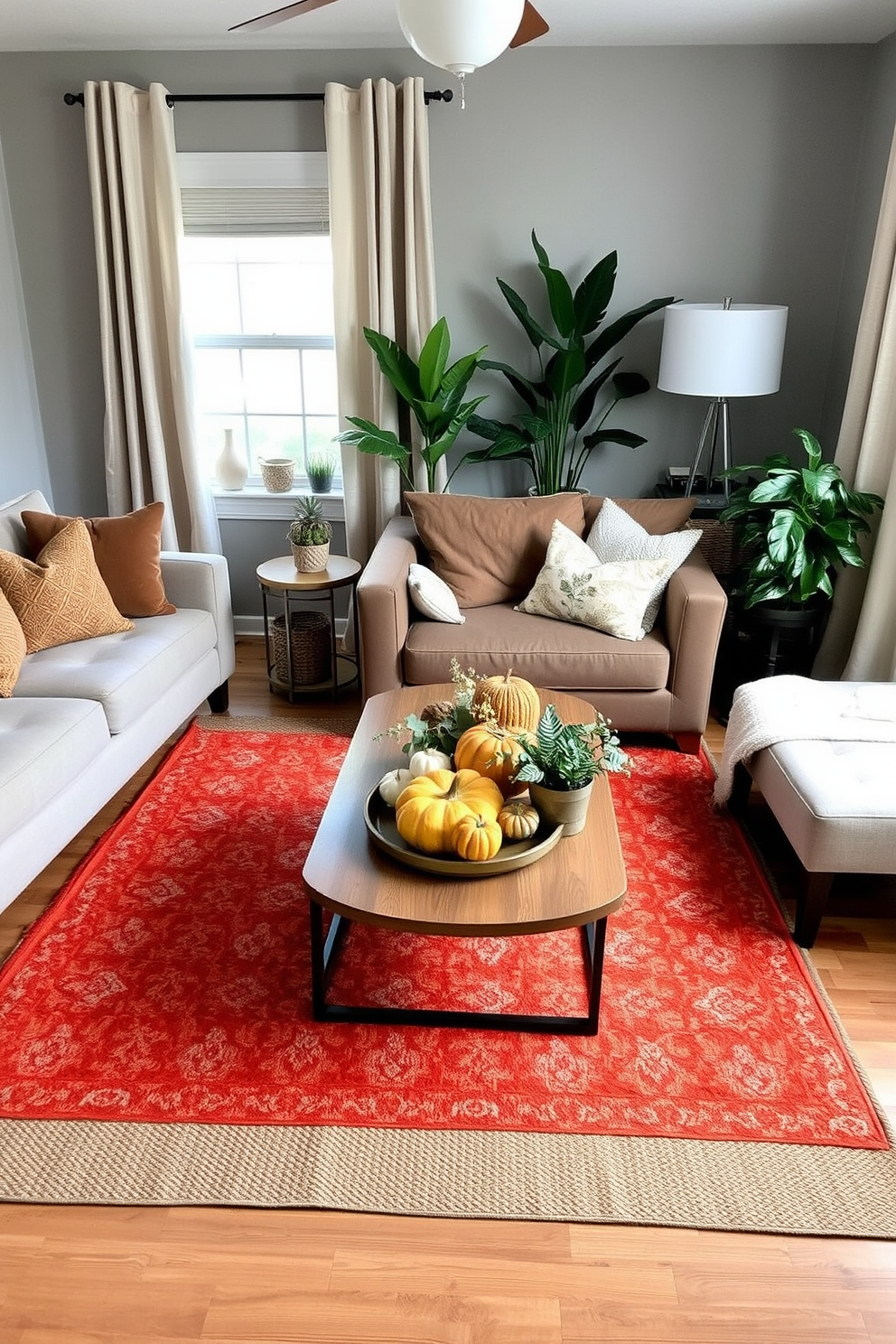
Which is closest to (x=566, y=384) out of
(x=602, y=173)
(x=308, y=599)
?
(x=602, y=173)

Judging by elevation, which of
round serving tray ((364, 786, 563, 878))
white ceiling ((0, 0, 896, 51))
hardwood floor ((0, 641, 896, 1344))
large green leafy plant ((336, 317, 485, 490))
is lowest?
hardwood floor ((0, 641, 896, 1344))

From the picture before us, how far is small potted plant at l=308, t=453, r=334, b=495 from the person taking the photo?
417 cm

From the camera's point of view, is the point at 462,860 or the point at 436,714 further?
the point at 436,714

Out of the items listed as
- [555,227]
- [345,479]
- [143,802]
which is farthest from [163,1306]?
[555,227]

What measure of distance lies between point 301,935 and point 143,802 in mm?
910

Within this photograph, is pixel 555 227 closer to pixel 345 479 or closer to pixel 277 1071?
pixel 345 479

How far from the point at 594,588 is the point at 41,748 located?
6.13 ft

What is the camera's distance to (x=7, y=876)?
7.43 ft

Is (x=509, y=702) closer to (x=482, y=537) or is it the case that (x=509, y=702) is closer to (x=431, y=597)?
(x=431, y=597)

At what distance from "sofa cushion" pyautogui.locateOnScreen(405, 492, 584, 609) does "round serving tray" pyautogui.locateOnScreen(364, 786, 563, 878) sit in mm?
1626

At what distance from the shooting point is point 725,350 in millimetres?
3482

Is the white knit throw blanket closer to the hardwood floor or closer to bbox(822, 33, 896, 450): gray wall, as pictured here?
the hardwood floor

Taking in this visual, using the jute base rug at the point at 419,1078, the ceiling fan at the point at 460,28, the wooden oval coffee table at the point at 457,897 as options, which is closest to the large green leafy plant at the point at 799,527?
the jute base rug at the point at 419,1078

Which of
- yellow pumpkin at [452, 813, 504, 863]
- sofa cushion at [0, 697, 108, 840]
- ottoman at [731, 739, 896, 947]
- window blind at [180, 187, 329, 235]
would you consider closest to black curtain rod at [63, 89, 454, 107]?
window blind at [180, 187, 329, 235]
